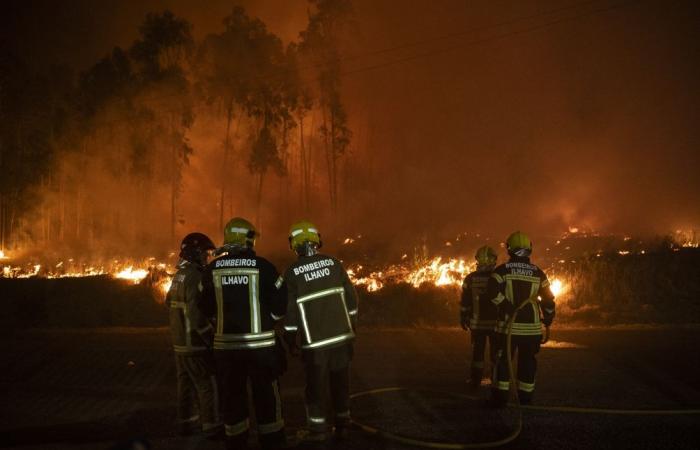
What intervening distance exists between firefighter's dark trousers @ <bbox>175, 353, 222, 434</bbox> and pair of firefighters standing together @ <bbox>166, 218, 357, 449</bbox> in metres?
0.01

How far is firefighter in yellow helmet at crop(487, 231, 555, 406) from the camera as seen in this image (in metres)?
6.51

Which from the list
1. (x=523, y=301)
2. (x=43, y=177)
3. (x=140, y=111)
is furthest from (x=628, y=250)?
(x=43, y=177)

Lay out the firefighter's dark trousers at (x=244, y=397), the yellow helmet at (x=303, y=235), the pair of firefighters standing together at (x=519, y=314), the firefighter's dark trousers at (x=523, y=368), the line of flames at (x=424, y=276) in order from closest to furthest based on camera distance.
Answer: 1. the firefighter's dark trousers at (x=244, y=397)
2. the yellow helmet at (x=303, y=235)
3. the firefighter's dark trousers at (x=523, y=368)
4. the pair of firefighters standing together at (x=519, y=314)
5. the line of flames at (x=424, y=276)

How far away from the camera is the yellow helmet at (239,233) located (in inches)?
204

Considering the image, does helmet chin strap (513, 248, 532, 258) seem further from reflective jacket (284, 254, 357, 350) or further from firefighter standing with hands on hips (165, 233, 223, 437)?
firefighter standing with hands on hips (165, 233, 223, 437)

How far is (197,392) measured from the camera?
5.72 meters

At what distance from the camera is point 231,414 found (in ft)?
15.8

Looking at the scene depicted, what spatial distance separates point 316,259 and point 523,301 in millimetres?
2869

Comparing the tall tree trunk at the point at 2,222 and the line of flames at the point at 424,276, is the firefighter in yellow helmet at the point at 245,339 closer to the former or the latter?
the line of flames at the point at 424,276

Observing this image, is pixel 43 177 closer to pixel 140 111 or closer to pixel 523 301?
pixel 140 111

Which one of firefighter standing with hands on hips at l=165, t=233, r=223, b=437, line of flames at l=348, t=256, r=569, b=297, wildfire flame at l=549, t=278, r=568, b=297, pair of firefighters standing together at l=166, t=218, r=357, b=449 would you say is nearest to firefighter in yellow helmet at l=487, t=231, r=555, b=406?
pair of firefighters standing together at l=166, t=218, r=357, b=449

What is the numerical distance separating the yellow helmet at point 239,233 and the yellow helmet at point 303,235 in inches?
16.4

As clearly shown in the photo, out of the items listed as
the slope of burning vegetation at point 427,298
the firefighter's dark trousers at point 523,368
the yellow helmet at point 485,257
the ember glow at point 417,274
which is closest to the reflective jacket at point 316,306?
the firefighter's dark trousers at point 523,368

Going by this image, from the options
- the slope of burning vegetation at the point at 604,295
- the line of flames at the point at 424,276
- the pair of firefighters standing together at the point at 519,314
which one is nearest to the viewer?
the pair of firefighters standing together at the point at 519,314
